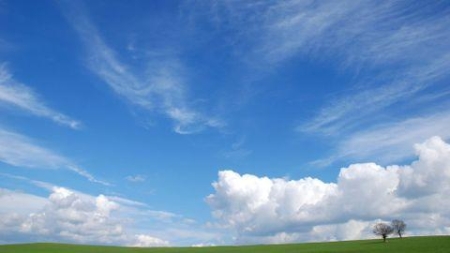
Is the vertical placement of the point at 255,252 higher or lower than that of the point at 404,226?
lower

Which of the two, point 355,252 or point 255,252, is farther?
point 255,252

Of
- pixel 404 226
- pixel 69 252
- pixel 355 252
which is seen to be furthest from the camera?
pixel 404 226

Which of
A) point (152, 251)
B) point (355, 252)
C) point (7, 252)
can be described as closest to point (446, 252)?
point (355, 252)

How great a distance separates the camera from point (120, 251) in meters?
127

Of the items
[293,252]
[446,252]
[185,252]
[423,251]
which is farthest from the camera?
[185,252]

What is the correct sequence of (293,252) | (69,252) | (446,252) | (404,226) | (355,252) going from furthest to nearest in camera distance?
1. (404,226)
2. (69,252)
3. (293,252)
4. (355,252)
5. (446,252)

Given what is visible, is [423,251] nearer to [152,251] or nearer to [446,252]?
[446,252]

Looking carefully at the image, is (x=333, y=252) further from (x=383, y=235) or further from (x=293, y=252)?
(x=383, y=235)

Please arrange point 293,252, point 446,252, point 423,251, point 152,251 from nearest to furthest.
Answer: point 446,252 → point 423,251 → point 293,252 → point 152,251

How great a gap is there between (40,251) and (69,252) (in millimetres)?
7607

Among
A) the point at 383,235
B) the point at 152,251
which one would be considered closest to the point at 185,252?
the point at 152,251

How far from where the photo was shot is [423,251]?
7962cm

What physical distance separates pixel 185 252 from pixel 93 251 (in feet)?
70.5

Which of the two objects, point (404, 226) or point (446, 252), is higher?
point (404, 226)
